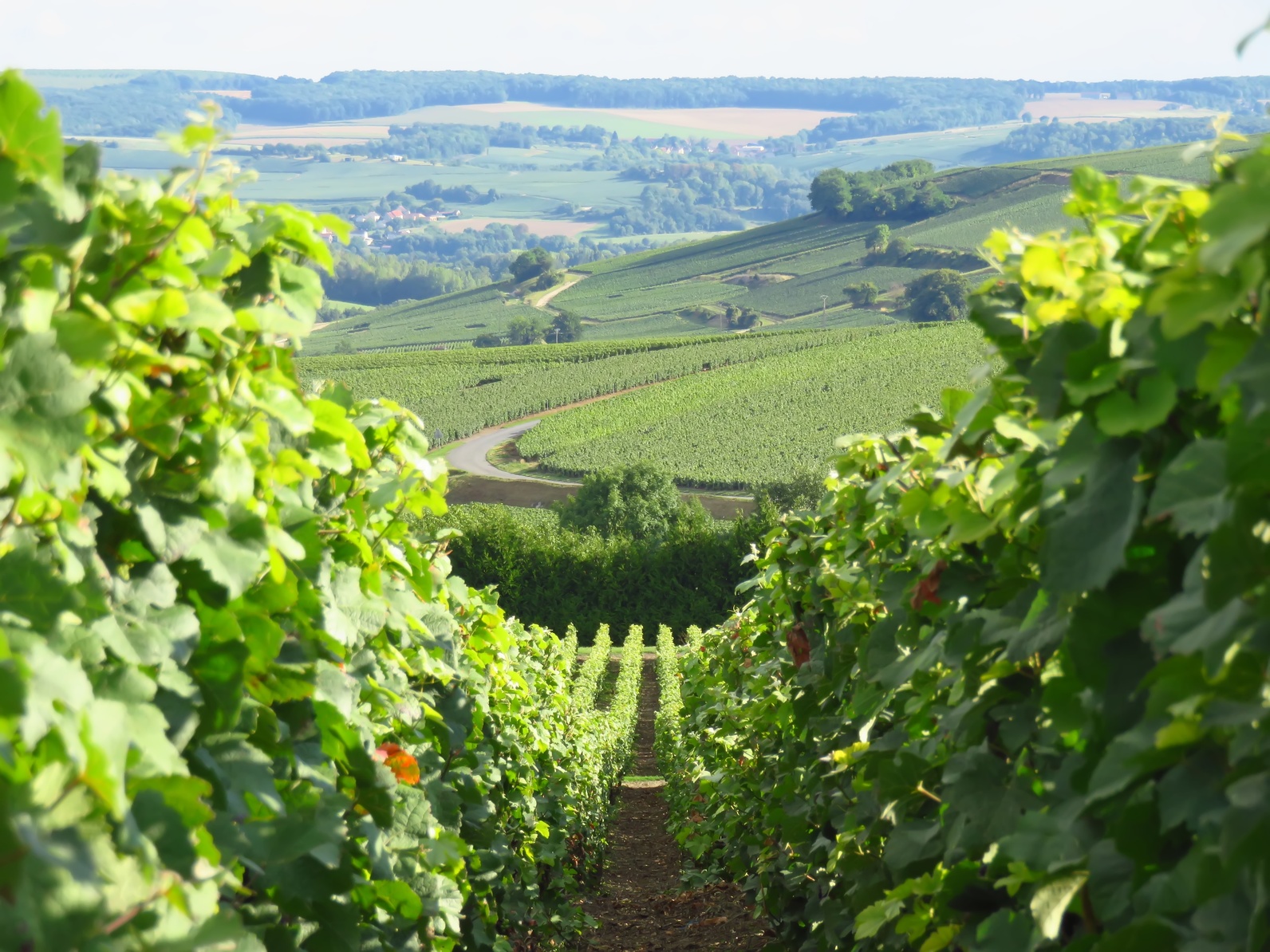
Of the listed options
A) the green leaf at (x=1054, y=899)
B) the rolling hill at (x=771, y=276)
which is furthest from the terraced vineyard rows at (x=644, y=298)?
the green leaf at (x=1054, y=899)

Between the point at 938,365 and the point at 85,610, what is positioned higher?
the point at 85,610

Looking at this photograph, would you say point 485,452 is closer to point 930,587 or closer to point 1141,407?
point 930,587

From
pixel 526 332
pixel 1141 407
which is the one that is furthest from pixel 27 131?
pixel 526 332

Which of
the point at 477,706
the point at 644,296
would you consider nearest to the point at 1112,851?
the point at 477,706

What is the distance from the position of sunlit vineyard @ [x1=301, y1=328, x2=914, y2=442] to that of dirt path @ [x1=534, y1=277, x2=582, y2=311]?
30305mm

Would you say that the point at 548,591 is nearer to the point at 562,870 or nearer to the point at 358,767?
→ the point at 562,870

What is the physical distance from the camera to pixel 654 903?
784 cm

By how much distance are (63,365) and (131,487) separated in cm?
34

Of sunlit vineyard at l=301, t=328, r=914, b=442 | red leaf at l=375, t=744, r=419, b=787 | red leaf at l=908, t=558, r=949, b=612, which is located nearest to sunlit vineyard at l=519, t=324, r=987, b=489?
sunlit vineyard at l=301, t=328, r=914, b=442

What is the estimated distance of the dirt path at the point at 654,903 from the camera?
5645mm

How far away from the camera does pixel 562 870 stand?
20.3 feet

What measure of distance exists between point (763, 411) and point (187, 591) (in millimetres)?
62951

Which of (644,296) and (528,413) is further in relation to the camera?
(644,296)

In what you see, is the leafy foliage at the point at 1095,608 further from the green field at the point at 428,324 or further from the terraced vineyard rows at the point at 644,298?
the green field at the point at 428,324
